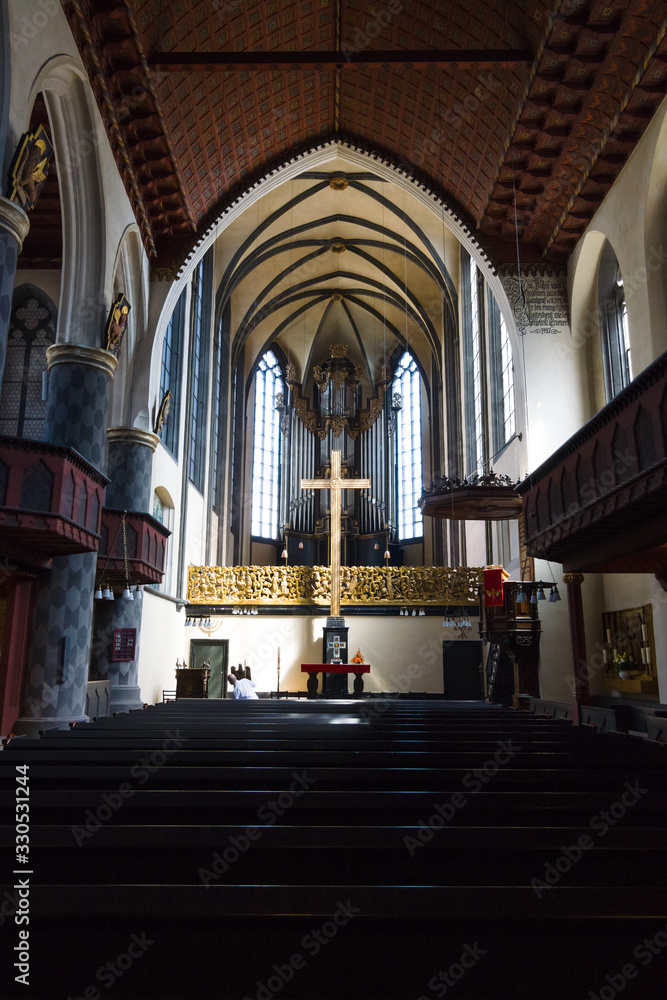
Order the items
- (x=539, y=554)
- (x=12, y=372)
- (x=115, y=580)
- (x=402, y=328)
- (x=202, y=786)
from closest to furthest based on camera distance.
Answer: (x=202, y=786) → (x=539, y=554) → (x=115, y=580) → (x=12, y=372) → (x=402, y=328)

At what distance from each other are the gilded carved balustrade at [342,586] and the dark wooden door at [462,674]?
1201mm

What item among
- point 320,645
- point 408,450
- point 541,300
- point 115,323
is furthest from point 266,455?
point 115,323

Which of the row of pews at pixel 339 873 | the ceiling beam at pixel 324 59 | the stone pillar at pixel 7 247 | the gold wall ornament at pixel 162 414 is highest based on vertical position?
the ceiling beam at pixel 324 59

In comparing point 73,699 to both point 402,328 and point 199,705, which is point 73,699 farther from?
point 402,328

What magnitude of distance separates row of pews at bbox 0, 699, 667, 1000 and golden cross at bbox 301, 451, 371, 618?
13279 mm

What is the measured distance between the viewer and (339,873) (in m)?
2.80

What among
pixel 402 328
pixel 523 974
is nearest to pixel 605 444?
pixel 523 974

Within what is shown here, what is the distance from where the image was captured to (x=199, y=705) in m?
8.27

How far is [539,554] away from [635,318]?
148 inches

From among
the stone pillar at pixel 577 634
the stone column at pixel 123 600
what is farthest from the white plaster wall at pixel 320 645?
the stone pillar at pixel 577 634

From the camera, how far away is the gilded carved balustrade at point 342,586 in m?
17.8

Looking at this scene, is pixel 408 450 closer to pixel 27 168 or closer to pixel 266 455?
pixel 266 455

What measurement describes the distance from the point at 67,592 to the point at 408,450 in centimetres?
1786

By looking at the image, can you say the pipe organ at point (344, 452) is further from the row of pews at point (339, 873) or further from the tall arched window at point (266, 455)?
the row of pews at point (339, 873)
